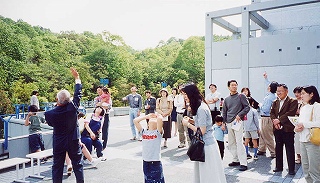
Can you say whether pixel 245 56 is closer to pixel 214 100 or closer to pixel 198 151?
pixel 214 100

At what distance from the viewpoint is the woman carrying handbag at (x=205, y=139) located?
359cm

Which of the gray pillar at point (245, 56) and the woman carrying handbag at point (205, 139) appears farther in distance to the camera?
the gray pillar at point (245, 56)

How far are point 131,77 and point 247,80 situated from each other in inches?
895

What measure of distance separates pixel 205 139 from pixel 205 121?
0.27 meters

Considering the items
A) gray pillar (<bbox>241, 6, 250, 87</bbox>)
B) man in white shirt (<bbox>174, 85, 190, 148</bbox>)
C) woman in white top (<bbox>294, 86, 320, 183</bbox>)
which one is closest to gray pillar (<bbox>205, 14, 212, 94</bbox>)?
gray pillar (<bbox>241, 6, 250, 87</bbox>)

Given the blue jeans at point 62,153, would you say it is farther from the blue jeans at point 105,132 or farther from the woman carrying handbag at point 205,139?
the blue jeans at point 105,132

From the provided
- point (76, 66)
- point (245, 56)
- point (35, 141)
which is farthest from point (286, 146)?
point (76, 66)

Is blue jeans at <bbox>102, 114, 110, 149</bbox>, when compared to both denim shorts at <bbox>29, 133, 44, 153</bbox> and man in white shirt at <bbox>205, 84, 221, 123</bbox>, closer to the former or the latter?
denim shorts at <bbox>29, 133, 44, 153</bbox>

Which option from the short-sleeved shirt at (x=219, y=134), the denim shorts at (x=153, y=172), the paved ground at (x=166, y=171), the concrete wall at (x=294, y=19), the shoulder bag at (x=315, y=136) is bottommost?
the paved ground at (x=166, y=171)

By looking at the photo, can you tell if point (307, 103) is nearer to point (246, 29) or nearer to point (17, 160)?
point (17, 160)

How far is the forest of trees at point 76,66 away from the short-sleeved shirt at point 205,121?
63.6 ft

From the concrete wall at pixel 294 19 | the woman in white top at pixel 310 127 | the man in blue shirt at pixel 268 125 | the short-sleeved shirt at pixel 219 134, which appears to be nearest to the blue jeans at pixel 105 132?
the short-sleeved shirt at pixel 219 134

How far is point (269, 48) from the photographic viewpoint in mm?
19203

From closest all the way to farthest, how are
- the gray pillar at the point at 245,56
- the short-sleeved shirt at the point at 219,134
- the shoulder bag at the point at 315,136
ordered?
the shoulder bag at the point at 315,136 → the short-sleeved shirt at the point at 219,134 → the gray pillar at the point at 245,56
